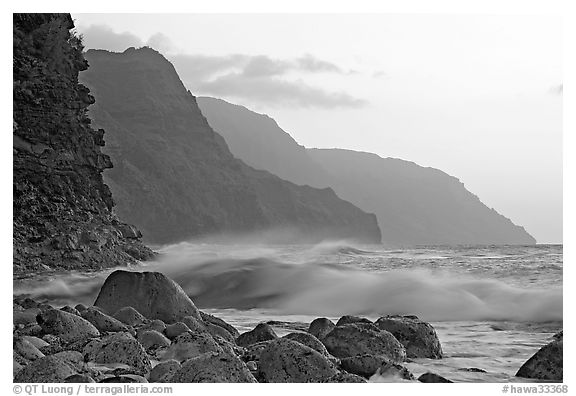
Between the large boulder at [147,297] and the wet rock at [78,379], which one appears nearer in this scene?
the wet rock at [78,379]

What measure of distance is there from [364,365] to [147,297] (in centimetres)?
361

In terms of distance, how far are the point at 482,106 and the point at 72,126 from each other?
35.7ft

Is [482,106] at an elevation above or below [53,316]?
above

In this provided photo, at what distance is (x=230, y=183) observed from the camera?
4991 centimetres

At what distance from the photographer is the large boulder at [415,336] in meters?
6.85

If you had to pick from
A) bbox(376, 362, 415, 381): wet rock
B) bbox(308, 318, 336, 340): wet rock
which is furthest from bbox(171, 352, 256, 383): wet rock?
bbox(308, 318, 336, 340): wet rock

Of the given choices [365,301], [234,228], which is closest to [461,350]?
[365,301]

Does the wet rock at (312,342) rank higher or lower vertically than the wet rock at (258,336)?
higher

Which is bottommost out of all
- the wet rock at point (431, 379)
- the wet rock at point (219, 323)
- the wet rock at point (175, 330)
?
the wet rock at point (219, 323)

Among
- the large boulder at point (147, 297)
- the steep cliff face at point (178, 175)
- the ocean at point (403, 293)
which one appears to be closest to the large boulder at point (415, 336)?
the ocean at point (403, 293)

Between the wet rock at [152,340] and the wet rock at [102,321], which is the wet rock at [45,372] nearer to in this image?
the wet rock at [152,340]

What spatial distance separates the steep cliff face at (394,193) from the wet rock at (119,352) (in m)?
12.5
